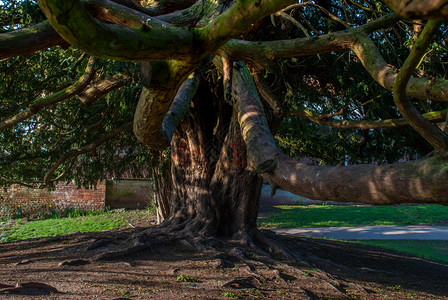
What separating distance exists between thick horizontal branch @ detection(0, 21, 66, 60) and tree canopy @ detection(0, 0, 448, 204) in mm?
14

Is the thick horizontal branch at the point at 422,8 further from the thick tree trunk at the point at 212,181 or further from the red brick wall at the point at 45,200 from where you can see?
the red brick wall at the point at 45,200

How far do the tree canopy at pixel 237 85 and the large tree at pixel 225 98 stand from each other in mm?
16

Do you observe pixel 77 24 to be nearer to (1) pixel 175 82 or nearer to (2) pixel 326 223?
(1) pixel 175 82

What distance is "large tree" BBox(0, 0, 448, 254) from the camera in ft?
8.21

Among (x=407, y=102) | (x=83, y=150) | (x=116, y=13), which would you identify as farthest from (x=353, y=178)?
(x=83, y=150)

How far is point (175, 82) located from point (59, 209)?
1348 centimetres

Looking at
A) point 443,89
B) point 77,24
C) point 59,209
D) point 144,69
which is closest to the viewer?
point 77,24

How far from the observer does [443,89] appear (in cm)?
357

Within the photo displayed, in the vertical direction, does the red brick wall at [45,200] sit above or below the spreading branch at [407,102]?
below

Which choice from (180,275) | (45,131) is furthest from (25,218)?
(180,275)

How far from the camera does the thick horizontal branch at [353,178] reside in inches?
113

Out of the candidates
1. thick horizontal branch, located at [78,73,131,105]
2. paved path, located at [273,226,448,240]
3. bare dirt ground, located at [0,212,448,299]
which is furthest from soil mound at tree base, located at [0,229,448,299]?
paved path, located at [273,226,448,240]

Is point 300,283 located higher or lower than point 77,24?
lower

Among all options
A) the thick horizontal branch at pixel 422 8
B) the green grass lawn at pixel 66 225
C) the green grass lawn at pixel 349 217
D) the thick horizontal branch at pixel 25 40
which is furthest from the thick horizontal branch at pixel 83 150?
the thick horizontal branch at pixel 422 8
